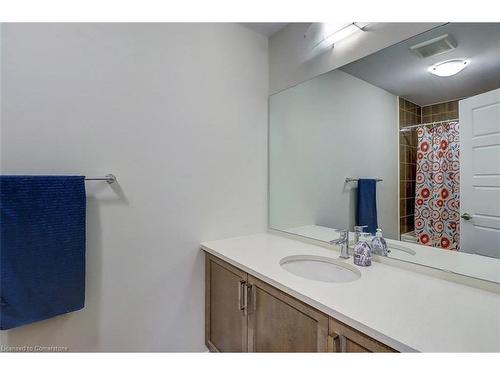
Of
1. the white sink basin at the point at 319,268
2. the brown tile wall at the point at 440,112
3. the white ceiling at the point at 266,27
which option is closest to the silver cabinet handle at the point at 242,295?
the white sink basin at the point at 319,268

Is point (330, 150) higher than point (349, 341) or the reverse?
higher

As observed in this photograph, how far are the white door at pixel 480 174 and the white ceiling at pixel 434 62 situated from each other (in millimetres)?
71

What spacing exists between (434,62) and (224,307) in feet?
5.27

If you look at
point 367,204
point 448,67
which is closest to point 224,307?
point 367,204

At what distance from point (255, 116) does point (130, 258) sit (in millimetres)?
1239

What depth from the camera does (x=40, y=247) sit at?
3.38ft

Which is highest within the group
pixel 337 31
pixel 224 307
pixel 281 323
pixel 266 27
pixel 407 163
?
pixel 266 27

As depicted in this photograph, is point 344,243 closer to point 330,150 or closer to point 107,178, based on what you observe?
point 330,150

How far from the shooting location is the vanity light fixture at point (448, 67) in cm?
100

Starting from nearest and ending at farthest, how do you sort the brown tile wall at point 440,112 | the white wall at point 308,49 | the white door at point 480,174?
the white door at point 480,174
the brown tile wall at point 440,112
the white wall at point 308,49

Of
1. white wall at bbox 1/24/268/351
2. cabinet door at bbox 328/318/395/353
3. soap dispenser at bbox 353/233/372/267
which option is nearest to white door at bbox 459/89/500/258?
soap dispenser at bbox 353/233/372/267

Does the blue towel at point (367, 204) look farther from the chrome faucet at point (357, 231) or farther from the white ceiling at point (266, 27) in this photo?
the white ceiling at point (266, 27)
